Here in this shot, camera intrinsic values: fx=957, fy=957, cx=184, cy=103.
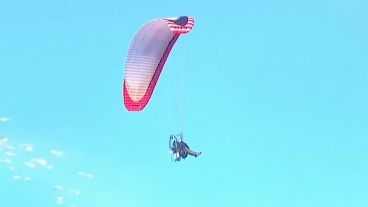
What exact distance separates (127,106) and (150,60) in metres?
2.43

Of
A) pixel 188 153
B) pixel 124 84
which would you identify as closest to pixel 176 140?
pixel 188 153

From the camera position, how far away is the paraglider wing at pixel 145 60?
43.8 metres

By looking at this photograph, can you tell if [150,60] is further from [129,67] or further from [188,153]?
[188,153]

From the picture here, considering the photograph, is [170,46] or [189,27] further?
[170,46]

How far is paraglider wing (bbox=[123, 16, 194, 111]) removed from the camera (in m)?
43.8

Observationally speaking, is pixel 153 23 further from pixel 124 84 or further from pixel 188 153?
pixel 188 153

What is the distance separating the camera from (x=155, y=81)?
150 feet

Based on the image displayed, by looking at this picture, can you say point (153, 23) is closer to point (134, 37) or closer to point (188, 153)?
point (134, 37)

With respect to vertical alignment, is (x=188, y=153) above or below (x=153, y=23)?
below

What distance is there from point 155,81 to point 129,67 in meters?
2.01

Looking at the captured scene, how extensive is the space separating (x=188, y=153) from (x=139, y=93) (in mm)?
3666

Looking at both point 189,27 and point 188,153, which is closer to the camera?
point 189,27

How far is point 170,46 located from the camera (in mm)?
45469

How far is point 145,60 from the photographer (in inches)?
1752
